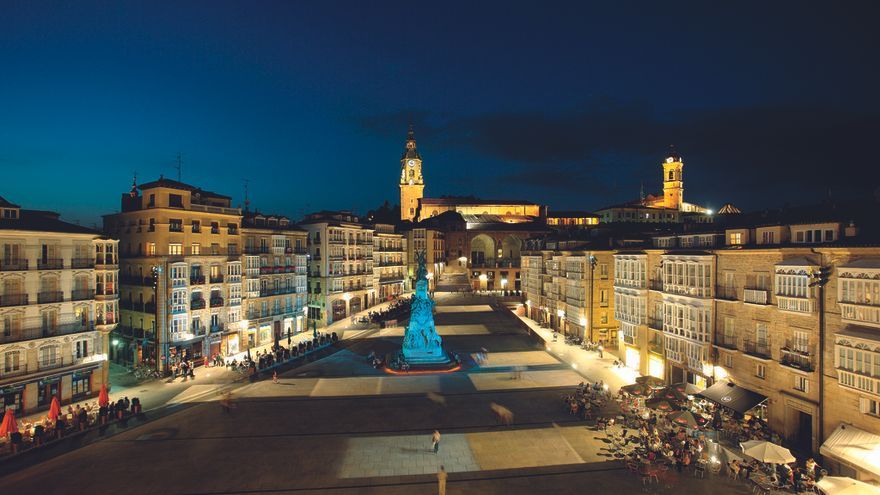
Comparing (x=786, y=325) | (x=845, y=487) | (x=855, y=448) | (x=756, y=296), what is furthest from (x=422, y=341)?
A: (x=845, y=487)

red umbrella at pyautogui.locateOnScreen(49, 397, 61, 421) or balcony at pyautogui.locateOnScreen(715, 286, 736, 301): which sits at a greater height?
balcony at pyautogui.locateOnScreen(715, 286, 736, 301)

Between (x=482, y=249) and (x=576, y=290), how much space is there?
74.5 m

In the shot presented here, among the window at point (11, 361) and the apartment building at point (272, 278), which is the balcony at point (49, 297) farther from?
the apartment building at point (272, 278)

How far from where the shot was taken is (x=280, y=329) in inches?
2370

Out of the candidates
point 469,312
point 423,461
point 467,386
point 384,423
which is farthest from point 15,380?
point 469,312

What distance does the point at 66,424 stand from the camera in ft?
95.1

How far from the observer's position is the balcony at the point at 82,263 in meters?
37.4

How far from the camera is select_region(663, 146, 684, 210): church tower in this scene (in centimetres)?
14312

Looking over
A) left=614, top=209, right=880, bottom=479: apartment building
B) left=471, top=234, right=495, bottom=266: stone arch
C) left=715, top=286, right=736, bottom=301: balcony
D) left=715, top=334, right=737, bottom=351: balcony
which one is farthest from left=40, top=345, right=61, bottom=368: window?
left=471, top=234, right=495, bottom=266: stone arch

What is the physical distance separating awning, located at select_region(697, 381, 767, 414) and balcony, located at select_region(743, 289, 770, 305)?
216 inches

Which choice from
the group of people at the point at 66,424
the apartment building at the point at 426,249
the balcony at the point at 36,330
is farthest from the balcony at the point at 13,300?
the apartment building at the point at 426,249

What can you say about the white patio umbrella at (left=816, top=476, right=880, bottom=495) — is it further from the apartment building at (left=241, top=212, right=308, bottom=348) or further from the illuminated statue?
the apartment building at (left=241, top=212, right=308, bottom=348)

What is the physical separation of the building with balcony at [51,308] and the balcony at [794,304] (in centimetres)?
4818

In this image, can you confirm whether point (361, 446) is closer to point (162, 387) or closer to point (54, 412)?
point (54, 412)
